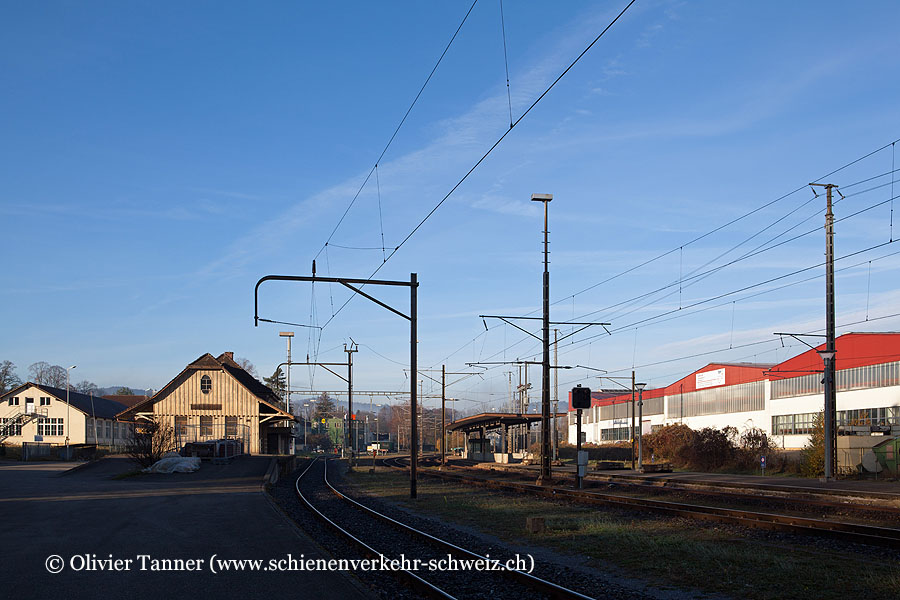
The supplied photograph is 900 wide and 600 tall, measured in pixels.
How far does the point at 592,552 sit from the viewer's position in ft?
44.6

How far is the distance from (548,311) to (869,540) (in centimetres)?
2102

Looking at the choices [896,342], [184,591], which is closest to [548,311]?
[184,591]

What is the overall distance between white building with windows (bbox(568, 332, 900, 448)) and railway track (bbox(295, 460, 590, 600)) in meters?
30.5

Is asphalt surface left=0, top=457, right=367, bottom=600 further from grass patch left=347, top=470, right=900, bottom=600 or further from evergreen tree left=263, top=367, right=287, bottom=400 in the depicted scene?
evergreen tree left=263, top=367, right=287, bottom=400

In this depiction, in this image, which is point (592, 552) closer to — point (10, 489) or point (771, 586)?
point (771, 586)

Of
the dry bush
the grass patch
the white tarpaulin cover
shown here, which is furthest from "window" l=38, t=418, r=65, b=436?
the grass patch

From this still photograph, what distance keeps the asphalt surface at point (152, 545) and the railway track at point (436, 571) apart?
39.9 inches

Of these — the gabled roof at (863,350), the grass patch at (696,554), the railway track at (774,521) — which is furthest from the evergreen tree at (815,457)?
the grass patch at (696,554)

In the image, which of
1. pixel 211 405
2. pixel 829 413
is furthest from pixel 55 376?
pixel 829 413

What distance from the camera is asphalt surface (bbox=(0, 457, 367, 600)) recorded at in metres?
11.0

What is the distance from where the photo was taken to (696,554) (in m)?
12.9

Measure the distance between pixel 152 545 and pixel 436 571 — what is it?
629 centimetres

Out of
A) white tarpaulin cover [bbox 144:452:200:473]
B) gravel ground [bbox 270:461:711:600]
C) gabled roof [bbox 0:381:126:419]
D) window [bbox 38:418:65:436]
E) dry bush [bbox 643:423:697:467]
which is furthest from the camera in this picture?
gabled roof [bbox 0:381:126:419]

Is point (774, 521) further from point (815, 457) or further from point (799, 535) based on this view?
point (815, 457)
